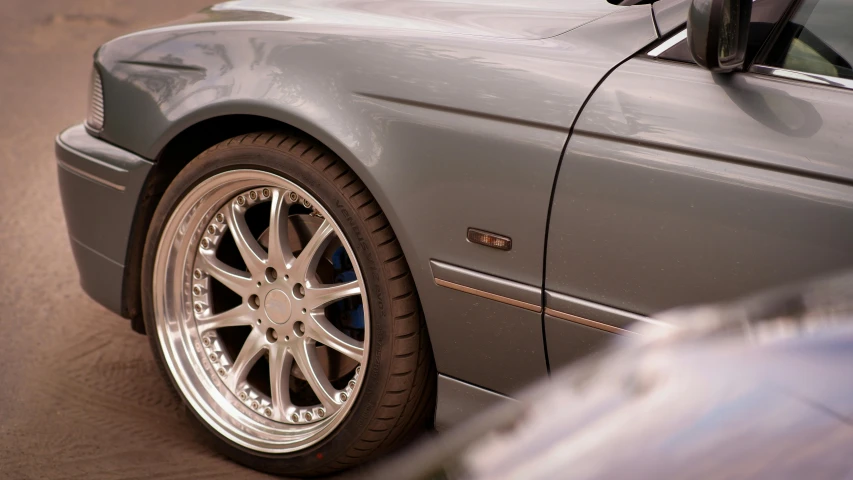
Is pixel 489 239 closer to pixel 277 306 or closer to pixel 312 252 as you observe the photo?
pixel 312 252

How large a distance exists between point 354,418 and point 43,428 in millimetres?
1119

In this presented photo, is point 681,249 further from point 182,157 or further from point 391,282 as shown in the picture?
point 182,157

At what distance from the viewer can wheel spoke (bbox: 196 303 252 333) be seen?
8.54 feet

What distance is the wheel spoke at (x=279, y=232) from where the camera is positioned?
248cm

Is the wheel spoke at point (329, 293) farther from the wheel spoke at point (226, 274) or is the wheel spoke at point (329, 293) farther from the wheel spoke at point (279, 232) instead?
the wheel spoke at point (226, 274)

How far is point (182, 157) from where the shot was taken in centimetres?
268

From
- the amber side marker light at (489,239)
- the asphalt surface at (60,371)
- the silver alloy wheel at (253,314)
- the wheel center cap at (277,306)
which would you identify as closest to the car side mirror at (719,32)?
the amber side marker light at (489,239)

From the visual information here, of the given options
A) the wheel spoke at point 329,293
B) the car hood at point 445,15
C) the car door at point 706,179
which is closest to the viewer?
the car door at point 706,179

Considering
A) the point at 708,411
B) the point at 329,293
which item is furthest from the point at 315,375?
the point at 708,411

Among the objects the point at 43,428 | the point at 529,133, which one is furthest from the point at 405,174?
the point at 43,428

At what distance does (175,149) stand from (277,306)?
0.56m

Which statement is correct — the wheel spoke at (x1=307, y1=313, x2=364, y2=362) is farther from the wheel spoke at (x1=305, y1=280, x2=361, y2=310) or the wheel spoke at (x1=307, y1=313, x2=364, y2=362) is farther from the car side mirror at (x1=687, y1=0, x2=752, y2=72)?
the car side mirror at (x1=687, y1=0, x2=752, y2=72)

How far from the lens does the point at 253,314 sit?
2586 mm

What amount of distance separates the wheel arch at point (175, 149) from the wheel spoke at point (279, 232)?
0.64 ft
